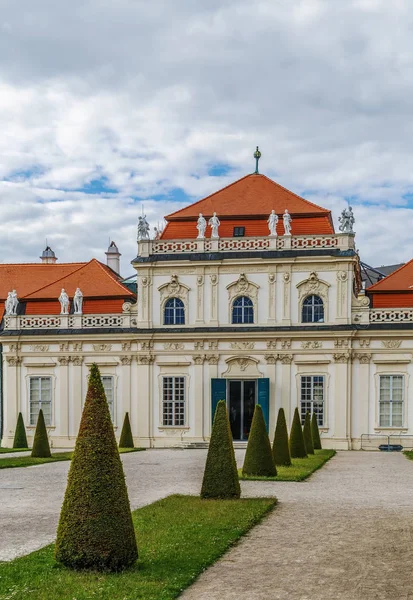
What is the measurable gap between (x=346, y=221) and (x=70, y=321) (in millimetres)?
12740

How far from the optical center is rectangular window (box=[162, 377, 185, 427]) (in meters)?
37.7

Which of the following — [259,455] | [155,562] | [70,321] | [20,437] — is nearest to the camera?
[155,562]

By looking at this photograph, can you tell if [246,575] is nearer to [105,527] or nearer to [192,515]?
[105,527]

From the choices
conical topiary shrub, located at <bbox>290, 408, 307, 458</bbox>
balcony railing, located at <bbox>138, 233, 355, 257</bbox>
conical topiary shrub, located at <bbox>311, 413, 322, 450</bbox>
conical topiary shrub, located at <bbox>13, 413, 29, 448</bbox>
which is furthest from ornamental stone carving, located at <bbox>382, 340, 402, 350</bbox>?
conical topiary shrub, located at <bbox>13, 413, 29, 448</bbox>

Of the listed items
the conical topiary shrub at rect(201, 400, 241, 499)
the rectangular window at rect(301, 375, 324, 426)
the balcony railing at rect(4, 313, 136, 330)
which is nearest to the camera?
the conical topiary shrub at rect(201, 400, 241, 499)

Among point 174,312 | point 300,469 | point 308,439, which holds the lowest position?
point 308,439

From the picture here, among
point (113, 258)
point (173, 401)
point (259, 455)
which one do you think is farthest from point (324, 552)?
point (113, 258)

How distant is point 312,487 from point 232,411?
61.6 feet

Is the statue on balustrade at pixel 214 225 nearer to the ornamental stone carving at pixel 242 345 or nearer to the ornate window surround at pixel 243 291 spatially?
the ornate window surround at pixel 243 291

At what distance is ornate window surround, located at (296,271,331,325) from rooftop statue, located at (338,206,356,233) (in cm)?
222

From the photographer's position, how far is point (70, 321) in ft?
127

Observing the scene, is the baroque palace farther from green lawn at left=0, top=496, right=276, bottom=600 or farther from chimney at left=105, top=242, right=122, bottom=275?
green lawn at left=0, top=496, right=276, bottom=600

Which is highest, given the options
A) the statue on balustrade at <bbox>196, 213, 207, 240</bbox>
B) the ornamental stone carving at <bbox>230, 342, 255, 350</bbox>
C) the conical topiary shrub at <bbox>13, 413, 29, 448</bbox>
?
the statue on balustrade at <bbox>196, 213, 207, 240</bbox>

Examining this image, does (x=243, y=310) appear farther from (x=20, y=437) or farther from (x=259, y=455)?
(x=259, y=455)
